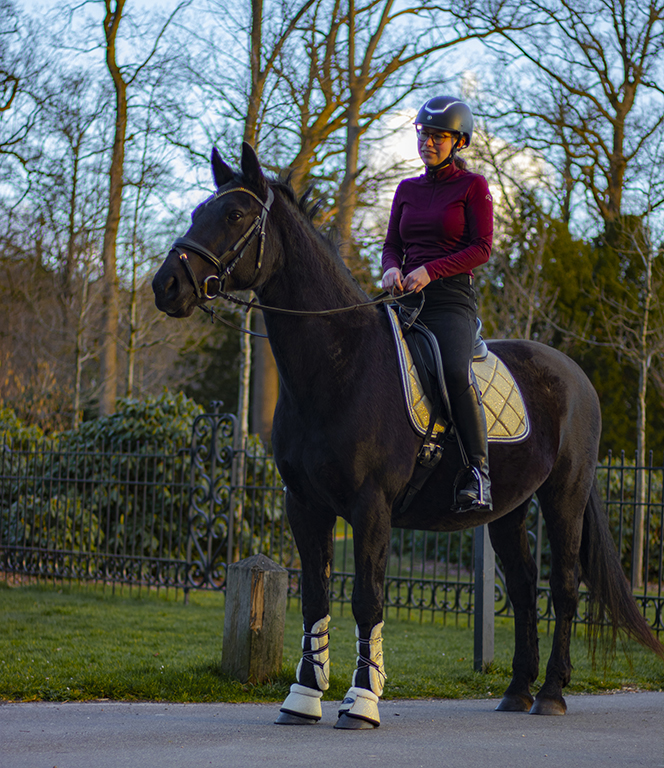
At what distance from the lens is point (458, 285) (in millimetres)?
4625

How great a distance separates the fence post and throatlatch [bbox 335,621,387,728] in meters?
2.16

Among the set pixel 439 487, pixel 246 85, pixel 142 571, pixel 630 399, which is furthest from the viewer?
pixel 630 399

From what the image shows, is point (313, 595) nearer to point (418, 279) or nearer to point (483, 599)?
point (418, 279)

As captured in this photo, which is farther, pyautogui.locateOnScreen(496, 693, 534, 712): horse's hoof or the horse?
pyautogui.locateOnScreen(496, 693, 534, 712): horse's hoof

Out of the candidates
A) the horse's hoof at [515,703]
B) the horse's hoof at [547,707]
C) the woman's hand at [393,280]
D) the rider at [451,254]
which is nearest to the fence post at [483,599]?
the horse's hoof at [515,703]

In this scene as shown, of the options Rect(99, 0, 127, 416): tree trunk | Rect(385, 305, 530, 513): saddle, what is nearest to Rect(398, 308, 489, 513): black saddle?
Rect(385, 305, 530, 513): saddle

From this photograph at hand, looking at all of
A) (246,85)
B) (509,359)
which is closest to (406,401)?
(509,359)

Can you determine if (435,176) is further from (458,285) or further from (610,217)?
(610,217)

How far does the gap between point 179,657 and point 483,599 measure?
7.56 ft

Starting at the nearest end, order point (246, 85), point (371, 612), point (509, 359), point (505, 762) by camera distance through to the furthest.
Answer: point (505, 762) → point (371, 612) → point (509, 359) → point (246, 85)

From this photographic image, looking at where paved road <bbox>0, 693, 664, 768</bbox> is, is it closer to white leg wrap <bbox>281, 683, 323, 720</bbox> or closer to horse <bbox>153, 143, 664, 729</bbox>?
white leg wrap <bbox>281, 683, 323, 720</bbox>

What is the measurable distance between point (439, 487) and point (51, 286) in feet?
58.5

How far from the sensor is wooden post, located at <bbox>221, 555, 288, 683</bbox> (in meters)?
5.22

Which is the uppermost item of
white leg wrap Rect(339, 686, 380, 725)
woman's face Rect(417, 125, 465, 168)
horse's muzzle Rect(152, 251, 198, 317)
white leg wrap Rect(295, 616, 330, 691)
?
woman's face Rect(417, 125, 465, 168)
